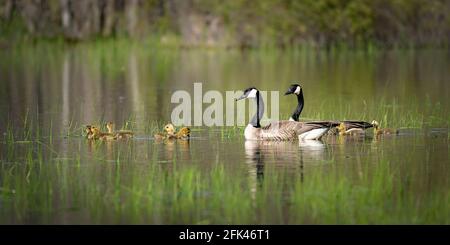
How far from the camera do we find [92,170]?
12789 millimetres

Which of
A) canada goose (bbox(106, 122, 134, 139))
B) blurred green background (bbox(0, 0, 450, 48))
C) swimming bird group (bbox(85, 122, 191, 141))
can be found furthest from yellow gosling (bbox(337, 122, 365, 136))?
blurred green background (bbox(0, 0, 450, 48))

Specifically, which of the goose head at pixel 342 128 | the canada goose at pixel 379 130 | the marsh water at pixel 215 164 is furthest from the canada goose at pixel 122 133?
the canada goose at pixel 379 130

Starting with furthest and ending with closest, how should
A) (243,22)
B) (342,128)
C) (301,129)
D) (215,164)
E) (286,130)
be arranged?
(243,22)
(342,128)
(286,130)
(301,129)
(215,164)

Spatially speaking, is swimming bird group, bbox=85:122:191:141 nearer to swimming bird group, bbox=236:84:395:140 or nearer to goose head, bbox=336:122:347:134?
swimming bird group, bbox=236:84:395:140

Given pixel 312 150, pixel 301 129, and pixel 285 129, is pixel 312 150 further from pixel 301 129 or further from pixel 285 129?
pixel 285 129

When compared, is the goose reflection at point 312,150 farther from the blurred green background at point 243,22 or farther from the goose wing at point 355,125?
the blurred green background at point 243,22

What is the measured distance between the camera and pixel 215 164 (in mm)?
13062

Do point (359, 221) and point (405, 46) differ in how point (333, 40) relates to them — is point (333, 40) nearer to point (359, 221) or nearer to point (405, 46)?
point (405, 46)

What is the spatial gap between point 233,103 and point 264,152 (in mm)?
6527

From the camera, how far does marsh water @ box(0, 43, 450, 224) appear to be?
34.4 feet

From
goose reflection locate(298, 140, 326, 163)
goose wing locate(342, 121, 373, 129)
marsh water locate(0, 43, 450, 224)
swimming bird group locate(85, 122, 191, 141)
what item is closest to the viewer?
marsh water locate(0, 43, 450, 224)

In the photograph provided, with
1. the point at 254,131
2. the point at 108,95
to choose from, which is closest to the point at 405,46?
the point at 108,95

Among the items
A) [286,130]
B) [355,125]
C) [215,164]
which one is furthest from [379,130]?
[215,164]

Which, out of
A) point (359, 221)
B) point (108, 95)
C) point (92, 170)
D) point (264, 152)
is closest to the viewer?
point (359, 221)
